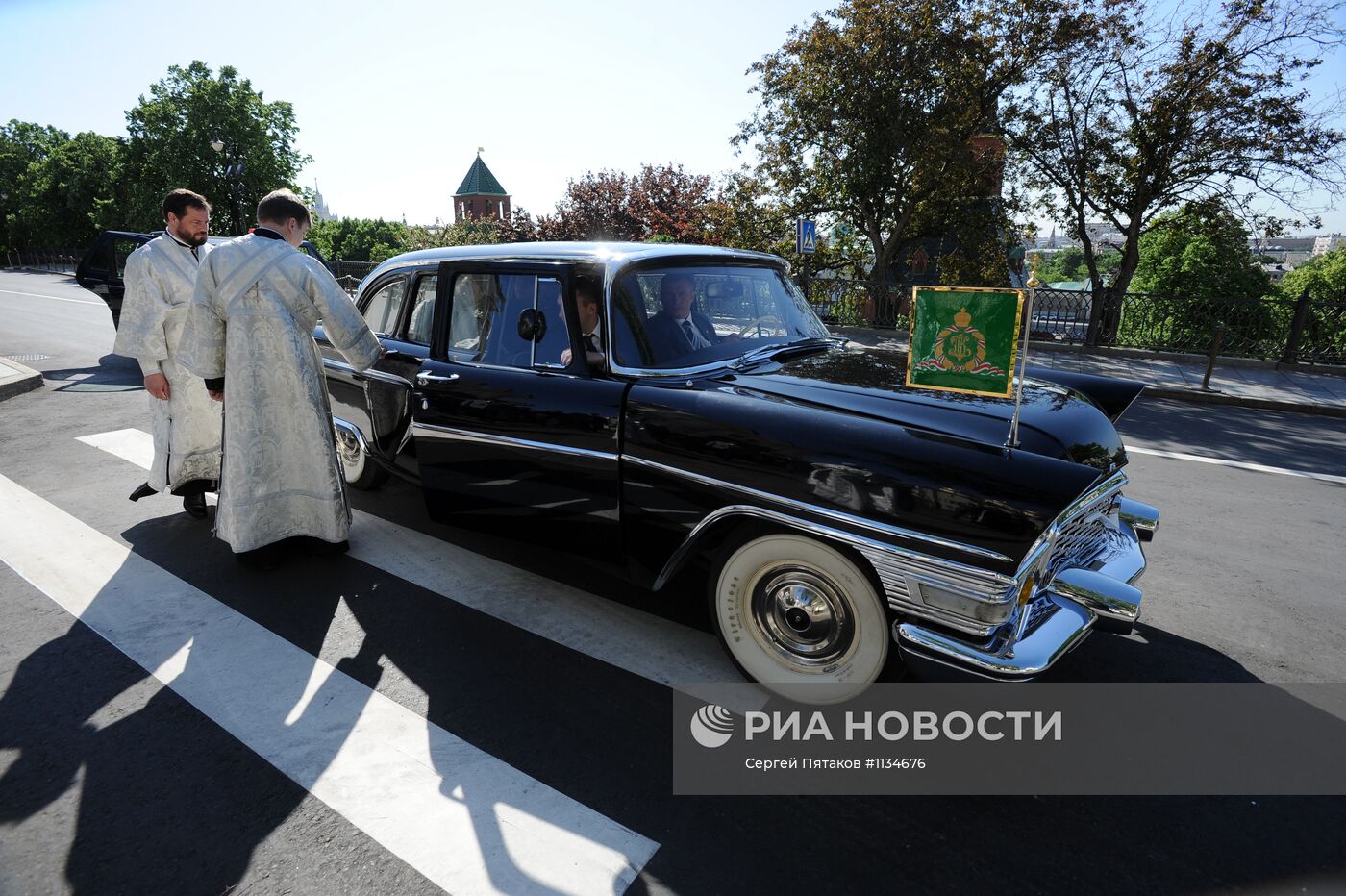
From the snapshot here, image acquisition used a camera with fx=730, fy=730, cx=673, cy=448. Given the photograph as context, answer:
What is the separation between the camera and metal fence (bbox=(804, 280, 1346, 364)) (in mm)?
12430

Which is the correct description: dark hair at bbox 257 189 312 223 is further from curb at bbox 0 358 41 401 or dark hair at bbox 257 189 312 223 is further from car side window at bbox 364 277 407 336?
curb at bbox 0 358 41 401

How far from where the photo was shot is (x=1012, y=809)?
2.35 metres

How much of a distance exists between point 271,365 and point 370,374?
71cm

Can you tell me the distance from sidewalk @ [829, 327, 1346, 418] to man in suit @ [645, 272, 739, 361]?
16.5 feet

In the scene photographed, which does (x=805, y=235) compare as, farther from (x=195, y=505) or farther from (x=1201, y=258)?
(x=1201, y=258)

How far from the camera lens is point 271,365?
3.84 m

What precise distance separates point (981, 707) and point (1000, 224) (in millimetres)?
15386

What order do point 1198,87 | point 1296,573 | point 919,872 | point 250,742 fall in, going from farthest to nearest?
point 1198,87 → point 1296,573 → point 250,742 → point 919,872

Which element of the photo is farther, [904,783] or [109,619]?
[109,619]

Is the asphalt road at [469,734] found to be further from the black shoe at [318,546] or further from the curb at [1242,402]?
the curb at [1242,402]

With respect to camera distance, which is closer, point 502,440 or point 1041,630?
point 1041,630

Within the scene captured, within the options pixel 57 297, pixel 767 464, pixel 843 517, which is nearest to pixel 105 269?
pixel 767 464

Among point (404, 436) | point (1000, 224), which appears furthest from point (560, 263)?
point (1000, 224)

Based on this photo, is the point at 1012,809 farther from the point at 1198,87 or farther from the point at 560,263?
the point at 1198,87
